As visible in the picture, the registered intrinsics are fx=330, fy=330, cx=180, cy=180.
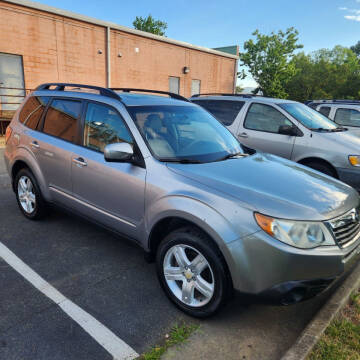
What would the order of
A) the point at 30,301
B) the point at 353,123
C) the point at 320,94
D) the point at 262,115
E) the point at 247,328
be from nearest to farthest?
the point at 247,328, the point at 30,301, the point at 262,115, the point at 353,123, the point at 320,94

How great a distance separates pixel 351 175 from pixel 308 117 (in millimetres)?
1481

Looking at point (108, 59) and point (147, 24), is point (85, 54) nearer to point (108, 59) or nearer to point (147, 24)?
point (108, 59)

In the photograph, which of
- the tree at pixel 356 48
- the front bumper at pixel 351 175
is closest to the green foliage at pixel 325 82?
the front bumper at pixel 351 175

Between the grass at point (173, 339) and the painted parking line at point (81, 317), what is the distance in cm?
11

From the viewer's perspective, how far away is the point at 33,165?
13.8 feet

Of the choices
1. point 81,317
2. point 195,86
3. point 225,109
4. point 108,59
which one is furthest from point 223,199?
point 195,86

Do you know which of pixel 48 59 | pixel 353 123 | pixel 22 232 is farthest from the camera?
pixel 48 59

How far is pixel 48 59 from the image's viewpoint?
14258 millimetres

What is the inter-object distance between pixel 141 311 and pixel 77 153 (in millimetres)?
1798

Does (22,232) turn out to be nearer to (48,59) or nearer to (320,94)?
(48,59)

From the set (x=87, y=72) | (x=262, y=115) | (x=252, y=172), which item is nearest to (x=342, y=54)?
(x=87, y=72)

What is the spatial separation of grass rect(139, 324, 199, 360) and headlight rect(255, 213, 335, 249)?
101 cm

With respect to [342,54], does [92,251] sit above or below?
below

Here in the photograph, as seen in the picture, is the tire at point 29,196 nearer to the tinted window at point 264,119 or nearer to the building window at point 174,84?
the tinted window at point 264,119
